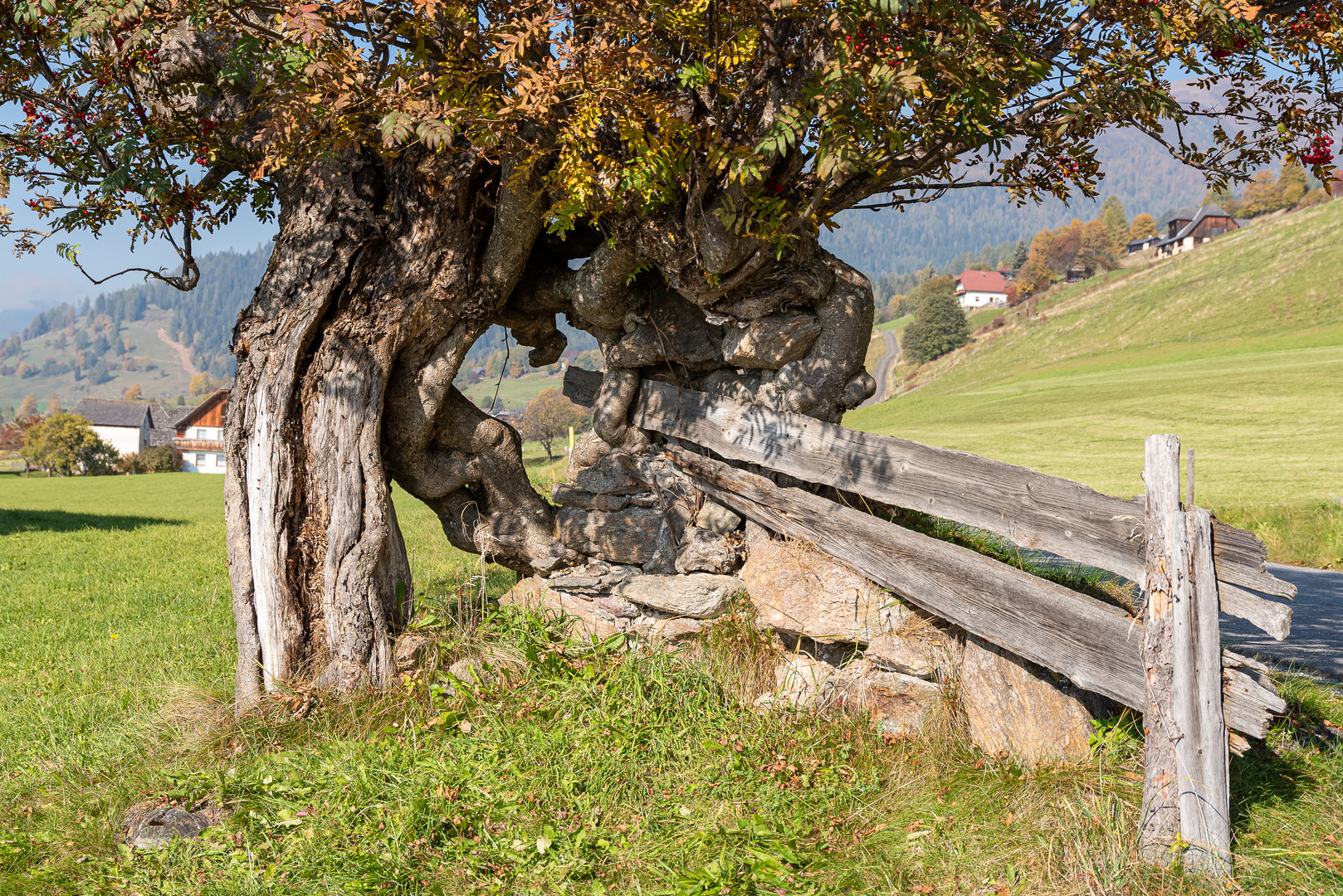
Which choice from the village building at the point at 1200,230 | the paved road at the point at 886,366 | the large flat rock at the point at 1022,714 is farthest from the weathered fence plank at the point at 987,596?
the village building at the point at 1200,230

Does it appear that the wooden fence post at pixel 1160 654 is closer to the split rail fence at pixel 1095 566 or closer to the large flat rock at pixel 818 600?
the split rail fence at pixel 1095 566

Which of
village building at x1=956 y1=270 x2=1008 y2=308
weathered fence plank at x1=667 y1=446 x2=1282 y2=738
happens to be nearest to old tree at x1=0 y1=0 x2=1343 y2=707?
weathered fence plank at x1=667 y1=446 x2=1282 y2=738

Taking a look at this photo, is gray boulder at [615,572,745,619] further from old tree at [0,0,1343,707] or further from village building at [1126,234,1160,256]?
village building at [1126,234,1160,256]

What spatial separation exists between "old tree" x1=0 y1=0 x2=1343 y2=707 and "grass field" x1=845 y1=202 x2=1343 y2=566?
10.1m

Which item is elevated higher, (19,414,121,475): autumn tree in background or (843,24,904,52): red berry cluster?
(843,24,904,52): red berry cluster

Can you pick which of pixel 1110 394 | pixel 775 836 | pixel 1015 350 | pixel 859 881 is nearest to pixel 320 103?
pixel 775 836

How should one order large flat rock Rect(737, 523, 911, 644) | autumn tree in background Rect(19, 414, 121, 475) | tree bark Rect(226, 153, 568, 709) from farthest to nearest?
autumn tree in background Rect(19, 414, 121, 475)
tree bark Rect(226, 153, 568, 709)
large flat rock Rect(737, 523, 911, 644)

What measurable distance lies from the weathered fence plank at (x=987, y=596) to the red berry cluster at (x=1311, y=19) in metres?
3.57

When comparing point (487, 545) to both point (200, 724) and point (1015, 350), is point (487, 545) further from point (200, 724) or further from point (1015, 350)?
point (1015, 350)

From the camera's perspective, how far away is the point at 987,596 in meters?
4.31

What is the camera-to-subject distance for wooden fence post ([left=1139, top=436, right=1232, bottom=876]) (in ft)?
11.2

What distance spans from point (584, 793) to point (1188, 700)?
288 centimetres

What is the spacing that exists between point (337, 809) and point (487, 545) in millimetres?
2736

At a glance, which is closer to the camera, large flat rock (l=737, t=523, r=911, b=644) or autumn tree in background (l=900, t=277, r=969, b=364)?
large flat rock (l=737, t=523, r=911, b=644)
